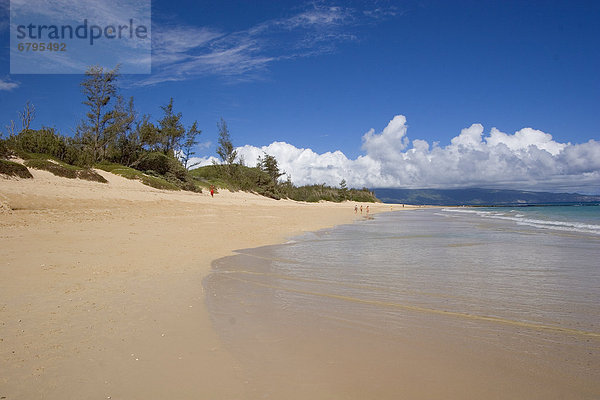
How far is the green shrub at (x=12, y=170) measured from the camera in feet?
52.6

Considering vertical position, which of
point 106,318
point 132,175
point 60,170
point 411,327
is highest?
point 132,175

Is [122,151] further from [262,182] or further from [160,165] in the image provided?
[262,182]

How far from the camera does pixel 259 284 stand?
5938 mm

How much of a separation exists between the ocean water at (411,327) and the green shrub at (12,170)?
1520 cm

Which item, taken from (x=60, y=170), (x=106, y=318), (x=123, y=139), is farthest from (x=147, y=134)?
(x=106, y=318)

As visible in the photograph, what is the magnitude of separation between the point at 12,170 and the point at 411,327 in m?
20.5

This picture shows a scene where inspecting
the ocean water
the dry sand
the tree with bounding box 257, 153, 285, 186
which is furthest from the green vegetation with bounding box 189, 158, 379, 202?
the ocean water

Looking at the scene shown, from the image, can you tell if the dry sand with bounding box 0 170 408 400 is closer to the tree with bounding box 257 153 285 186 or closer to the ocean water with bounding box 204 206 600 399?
the ocean water with bounding box 204 206 600 399

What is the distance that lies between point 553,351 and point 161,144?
4024 cm

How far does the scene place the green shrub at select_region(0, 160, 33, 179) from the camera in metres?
16.0

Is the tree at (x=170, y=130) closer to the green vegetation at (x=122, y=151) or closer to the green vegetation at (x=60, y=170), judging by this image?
the green vegetation at (x=122, y=151)

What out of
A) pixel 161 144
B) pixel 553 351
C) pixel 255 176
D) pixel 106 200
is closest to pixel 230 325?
pixel 553 351

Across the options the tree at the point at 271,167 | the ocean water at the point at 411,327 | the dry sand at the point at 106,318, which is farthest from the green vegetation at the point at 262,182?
the ocean water at the point at 411,327

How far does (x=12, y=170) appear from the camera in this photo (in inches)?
652
